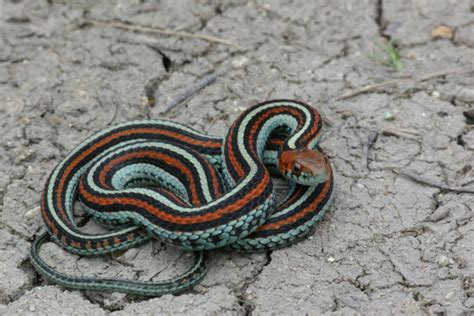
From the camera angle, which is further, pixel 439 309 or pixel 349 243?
pixel 349 243

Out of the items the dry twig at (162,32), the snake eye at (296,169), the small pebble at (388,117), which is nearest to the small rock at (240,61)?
the dry twig at (162,32)

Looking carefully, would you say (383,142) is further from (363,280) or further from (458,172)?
(363,280)

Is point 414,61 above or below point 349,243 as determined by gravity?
above

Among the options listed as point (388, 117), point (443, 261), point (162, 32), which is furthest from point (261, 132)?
point (162, 32)

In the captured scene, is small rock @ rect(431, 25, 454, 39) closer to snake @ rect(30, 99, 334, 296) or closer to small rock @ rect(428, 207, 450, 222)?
snake @ rect(30, 99, 334, 296)

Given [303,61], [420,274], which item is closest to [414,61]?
[303,61]

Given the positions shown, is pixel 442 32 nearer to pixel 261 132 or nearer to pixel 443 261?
pixel 261 132

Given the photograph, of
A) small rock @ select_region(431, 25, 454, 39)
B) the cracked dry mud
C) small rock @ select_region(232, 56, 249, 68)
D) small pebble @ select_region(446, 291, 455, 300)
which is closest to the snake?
the cracked dry mud
